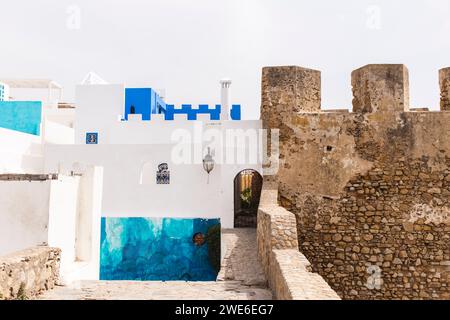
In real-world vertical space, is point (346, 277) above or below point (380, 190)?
below

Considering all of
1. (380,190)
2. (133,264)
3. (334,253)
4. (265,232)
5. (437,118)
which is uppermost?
(437,118)

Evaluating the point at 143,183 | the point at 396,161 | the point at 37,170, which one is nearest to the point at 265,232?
the point at 396,161

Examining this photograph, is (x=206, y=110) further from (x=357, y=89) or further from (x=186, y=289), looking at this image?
(x=186, y=289)

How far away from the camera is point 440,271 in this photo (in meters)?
9.02

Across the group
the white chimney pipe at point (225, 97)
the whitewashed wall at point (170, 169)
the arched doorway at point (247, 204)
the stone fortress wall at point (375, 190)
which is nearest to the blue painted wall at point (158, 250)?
the whitewashed wall at point (170, 169)

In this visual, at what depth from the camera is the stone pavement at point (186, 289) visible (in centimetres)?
513

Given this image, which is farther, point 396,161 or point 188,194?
point 188,194

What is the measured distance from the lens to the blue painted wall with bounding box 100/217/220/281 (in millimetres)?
11375

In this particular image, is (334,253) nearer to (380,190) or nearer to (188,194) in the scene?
(380,190)

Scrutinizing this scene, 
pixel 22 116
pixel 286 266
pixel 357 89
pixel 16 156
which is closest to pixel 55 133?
pixel 22 116

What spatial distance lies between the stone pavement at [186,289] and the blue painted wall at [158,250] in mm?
4212

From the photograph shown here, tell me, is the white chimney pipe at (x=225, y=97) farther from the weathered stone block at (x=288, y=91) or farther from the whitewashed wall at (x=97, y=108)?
the weathered stone block at (x=288, y=91)

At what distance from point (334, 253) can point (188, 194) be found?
4.16 meters
